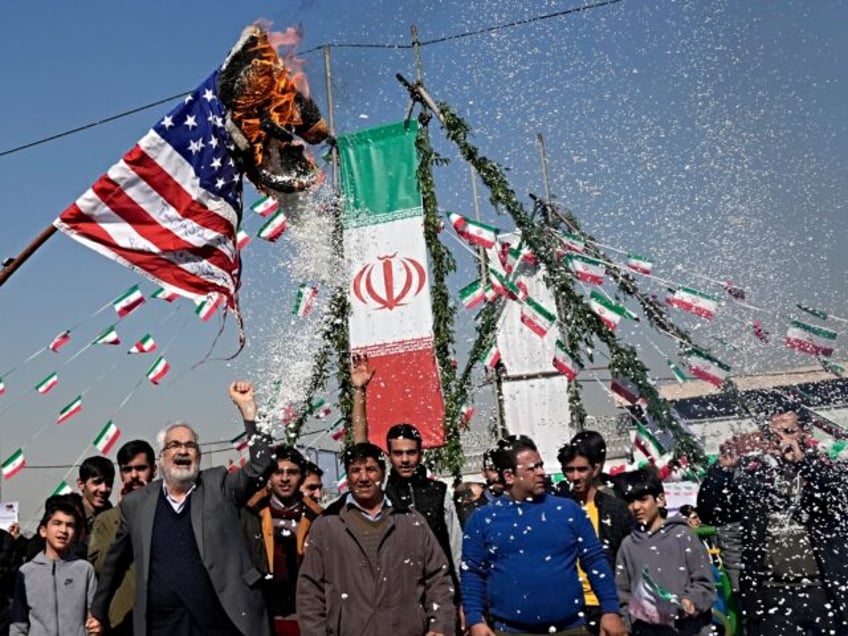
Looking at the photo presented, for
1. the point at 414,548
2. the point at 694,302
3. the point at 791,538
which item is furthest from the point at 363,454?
the point at 694,302

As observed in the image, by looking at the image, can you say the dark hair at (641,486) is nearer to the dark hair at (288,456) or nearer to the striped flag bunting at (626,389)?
the dark hair at (288,456)

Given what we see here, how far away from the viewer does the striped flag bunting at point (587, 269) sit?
Answer: 1235 centimetres

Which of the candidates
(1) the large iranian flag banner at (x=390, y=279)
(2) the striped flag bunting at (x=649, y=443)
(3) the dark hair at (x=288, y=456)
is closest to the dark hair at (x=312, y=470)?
(3) the dark hair at (x=288, y=456)

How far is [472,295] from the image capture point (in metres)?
12.9

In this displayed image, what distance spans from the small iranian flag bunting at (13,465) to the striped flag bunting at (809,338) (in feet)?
29.3

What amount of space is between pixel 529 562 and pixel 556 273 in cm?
851

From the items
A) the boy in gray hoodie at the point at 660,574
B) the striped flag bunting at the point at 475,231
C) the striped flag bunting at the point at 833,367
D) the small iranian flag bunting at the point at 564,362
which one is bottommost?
the boy in gray hoodie at the point at 660,574

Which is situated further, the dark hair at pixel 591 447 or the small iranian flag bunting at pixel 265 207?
the small iranian flag bunting at pixel 265 207

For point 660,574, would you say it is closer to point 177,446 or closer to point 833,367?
point 177,446

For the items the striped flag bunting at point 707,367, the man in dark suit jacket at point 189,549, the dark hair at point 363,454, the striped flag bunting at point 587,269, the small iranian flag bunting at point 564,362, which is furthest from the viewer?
the small iranian flag bunting at point 564,362

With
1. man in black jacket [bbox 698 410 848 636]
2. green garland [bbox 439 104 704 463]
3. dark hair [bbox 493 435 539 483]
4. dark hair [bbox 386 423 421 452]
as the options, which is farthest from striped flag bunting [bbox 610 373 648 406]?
dark hair [bbox 493 435 539 483]

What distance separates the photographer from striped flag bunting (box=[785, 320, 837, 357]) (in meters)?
9.24

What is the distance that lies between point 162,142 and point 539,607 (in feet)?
17.3

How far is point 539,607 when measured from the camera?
4461 mm
